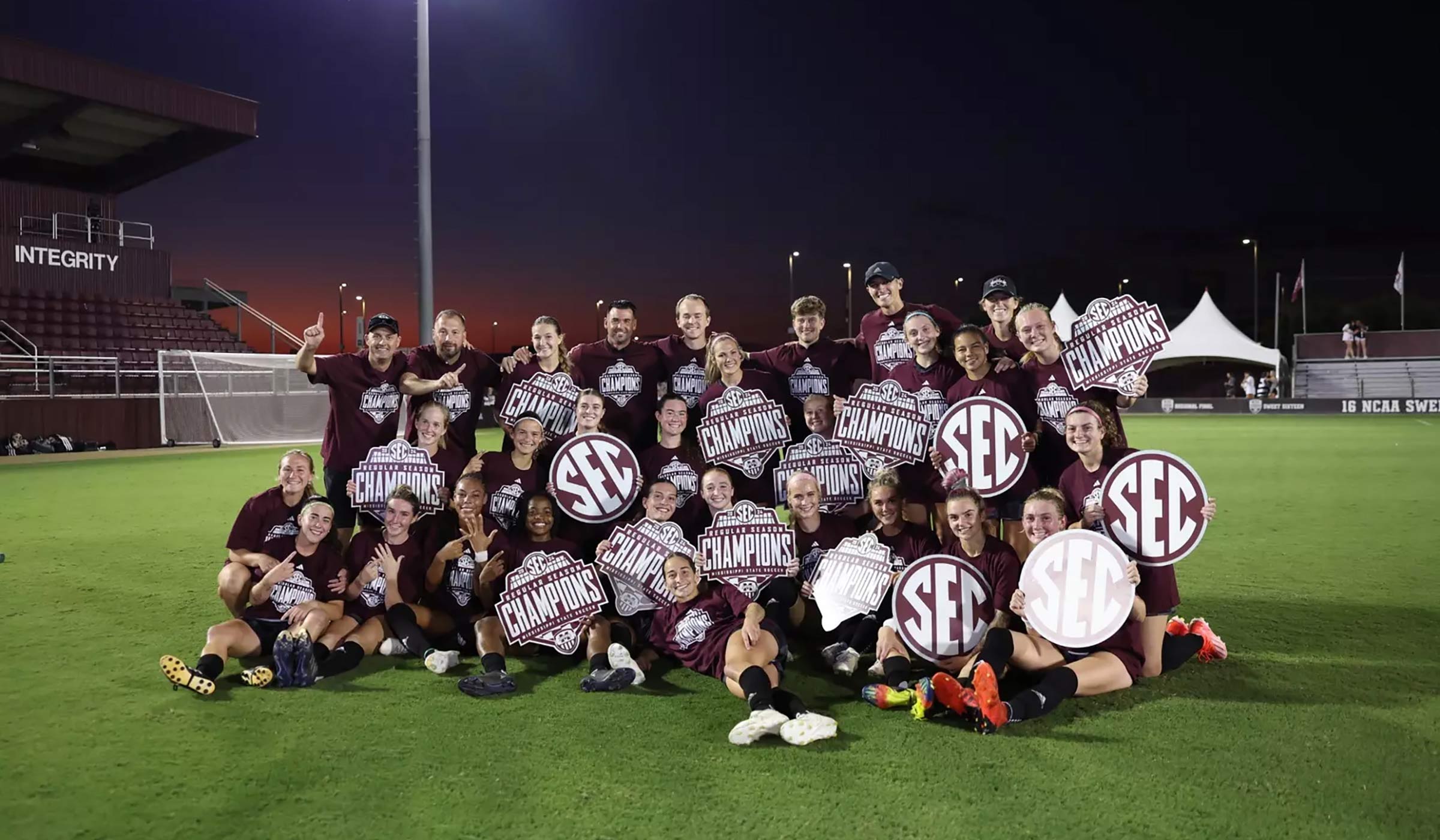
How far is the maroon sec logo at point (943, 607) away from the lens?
16.1 feet

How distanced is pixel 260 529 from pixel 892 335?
4341mm

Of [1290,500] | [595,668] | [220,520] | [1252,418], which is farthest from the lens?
[1252,418]

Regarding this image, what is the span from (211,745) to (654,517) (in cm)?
248

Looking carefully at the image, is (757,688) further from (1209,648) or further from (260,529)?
(260,529)

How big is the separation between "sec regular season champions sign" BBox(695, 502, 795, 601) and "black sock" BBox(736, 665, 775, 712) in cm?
70

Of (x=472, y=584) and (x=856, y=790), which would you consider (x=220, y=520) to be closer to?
(x=472, y=584)

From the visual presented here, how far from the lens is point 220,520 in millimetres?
10820

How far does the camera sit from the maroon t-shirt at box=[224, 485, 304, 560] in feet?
18.9

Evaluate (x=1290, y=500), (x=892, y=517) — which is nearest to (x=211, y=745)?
(x=892, y=517)

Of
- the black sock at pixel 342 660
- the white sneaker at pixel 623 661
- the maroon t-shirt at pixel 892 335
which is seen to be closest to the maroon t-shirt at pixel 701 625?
the white sneaker at pixel 623 661

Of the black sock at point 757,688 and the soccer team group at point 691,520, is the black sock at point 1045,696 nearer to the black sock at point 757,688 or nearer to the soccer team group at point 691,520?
the soccer team group at point 691,520

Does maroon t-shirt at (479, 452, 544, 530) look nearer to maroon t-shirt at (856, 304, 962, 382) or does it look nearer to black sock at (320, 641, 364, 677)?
black sock at (320, 641, 364, 677)

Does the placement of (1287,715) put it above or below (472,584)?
below

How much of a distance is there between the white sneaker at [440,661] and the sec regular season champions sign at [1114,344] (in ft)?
13.3
